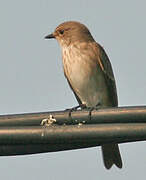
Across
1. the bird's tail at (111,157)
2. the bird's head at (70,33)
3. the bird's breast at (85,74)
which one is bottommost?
the bird's tail at (111,157)

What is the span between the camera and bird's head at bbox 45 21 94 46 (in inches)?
344

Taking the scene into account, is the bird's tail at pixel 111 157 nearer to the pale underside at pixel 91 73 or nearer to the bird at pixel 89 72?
the bird at pixel 89 72

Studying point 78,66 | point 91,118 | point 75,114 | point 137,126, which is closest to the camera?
point 137,126

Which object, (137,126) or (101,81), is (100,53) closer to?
(101,81)

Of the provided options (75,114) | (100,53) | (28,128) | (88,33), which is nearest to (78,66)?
(100,53)

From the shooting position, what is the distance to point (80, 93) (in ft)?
28.2

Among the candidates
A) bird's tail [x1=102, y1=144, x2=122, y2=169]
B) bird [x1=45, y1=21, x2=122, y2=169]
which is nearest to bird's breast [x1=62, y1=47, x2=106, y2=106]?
bird [x1=45, y1=21, x2=122, y2=169]

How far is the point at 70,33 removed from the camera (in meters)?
8.90

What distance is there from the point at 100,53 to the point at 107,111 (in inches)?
177

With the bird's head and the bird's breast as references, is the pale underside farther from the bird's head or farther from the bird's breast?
the bird's head

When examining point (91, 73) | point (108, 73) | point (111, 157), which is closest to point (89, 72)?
point (91, 73)

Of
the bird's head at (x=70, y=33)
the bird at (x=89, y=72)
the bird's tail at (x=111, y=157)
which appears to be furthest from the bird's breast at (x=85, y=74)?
the bird's tail at (x=111, y=157)

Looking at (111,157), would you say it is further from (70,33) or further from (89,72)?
(70,33)

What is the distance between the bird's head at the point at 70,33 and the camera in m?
8.75
